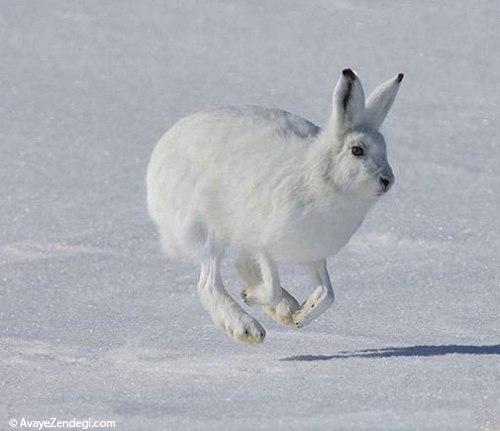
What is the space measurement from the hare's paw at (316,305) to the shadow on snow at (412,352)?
0.51ft

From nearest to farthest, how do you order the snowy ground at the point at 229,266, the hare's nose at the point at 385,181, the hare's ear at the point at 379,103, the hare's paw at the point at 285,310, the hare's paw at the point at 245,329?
the snowy ground at the point at 229,266, the hare's nose at the point at 385,181, the hare's ear at the point at 379,103, the hare's paw at the point at 245,329, the hare's paw at the point at 285,310

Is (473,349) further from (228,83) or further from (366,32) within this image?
(366,32)

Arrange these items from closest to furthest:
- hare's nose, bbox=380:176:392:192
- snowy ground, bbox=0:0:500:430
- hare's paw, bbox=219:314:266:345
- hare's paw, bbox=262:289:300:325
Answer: snowy ground, bbox=0:0:500:430, hare's nose, bbox=380:176:392:192, hare's paw, bbox=219:314:266:345, hare's paw, bbox=262:289:300:325

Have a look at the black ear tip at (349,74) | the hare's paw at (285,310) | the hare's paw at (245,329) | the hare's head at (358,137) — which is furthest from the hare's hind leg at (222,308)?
the black ear tip at (349,74)

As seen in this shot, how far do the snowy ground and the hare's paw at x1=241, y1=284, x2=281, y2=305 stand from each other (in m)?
0.19

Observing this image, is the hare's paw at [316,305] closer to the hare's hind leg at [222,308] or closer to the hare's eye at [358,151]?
the hare's hind leg at [222,308]

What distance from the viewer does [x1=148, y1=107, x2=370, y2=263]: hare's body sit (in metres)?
6.07

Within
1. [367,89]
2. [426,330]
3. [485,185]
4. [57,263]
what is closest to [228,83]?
[367,89]

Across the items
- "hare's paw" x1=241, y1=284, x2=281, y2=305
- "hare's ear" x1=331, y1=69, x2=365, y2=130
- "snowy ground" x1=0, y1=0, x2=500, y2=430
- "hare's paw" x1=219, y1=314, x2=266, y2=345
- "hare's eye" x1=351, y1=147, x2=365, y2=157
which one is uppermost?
"hare's ear" x1=331, y1=69, x2=365, y2=130

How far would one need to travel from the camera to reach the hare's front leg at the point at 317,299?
6242mm

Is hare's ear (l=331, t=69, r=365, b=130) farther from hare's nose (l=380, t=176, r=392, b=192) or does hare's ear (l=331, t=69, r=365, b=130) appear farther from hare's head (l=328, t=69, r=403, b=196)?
hare's nose (l=380, t=176, r=392, b=192)

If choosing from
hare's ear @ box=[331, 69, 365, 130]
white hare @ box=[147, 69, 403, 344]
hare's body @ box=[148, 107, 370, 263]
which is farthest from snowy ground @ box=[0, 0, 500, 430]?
hare's ear @ box=[331, 69, 365, 130]

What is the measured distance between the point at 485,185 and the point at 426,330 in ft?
11.8

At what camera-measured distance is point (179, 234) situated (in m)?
6.54
